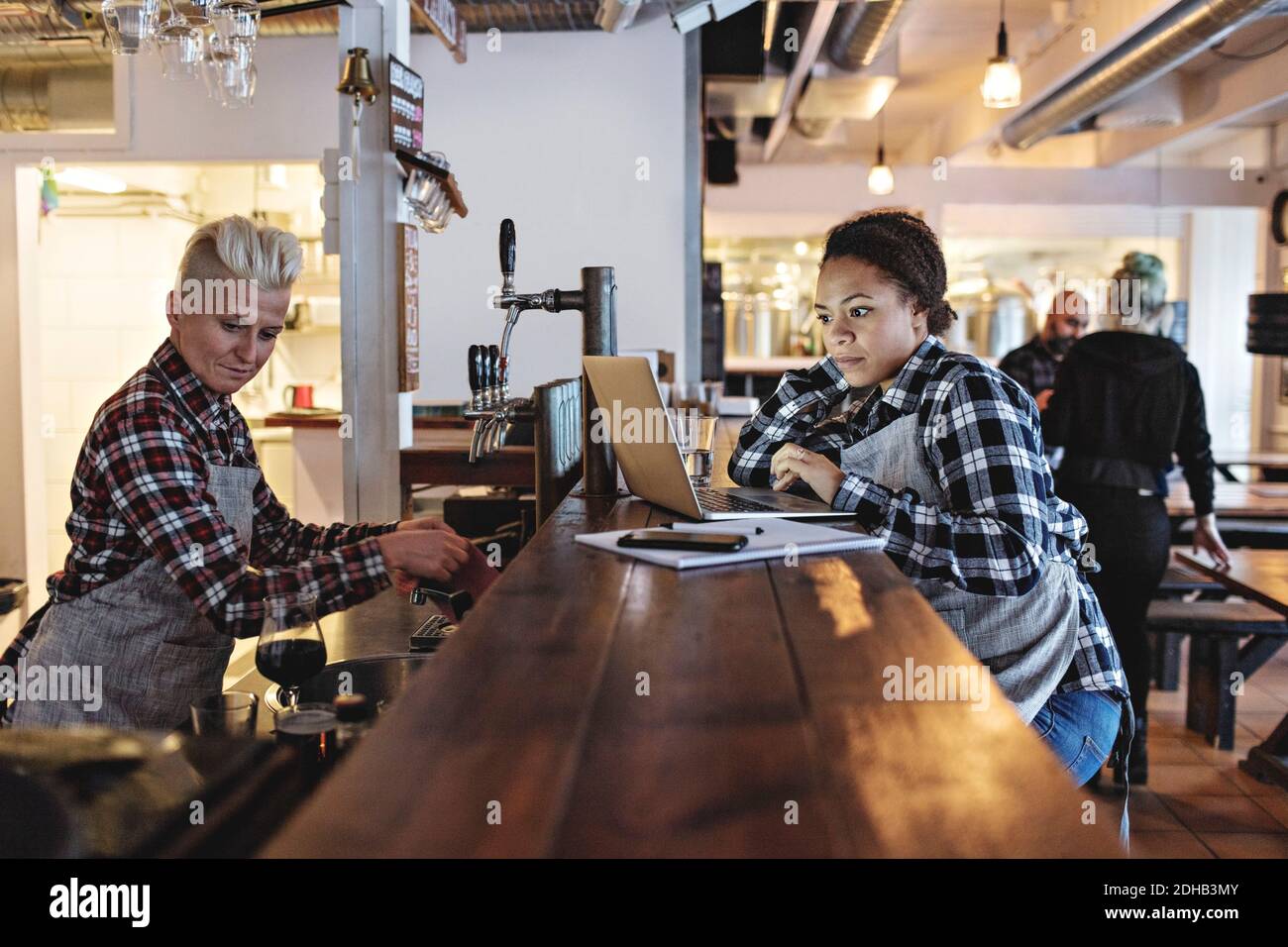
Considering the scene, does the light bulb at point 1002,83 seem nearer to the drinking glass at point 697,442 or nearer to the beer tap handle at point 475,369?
the drinking glass at point 697,442

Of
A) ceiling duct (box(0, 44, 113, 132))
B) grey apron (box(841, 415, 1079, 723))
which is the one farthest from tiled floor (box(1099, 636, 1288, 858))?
ceiling duct (box(0, 44, 113, 132))

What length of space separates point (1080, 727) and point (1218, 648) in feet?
9.30

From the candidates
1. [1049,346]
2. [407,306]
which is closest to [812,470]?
[407,306]

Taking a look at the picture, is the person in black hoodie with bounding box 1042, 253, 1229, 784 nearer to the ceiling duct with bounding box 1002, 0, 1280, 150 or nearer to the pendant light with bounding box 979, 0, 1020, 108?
the ceiling duct with bounding box 1002, 0, 1280, 150

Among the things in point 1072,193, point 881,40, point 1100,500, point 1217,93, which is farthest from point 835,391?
point 1072,193

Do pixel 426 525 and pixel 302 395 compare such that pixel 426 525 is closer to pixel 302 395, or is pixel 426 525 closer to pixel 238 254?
pixel 238 254

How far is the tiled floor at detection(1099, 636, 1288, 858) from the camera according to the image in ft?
11.1

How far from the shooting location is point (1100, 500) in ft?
12.8

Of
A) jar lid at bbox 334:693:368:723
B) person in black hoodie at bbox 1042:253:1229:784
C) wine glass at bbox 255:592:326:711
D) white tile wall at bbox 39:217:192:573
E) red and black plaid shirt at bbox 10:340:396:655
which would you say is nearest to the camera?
jar lid at bbox 334:693:368:723

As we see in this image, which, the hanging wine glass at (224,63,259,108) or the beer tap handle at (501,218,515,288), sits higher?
the hanging wine glass at (224,63,259,108)

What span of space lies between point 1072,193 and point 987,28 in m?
3.58

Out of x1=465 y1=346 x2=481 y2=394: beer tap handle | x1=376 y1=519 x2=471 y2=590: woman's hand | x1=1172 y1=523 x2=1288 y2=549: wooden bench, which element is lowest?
x1=1172 y1=523 x2=1288 y2=549: wooden bench

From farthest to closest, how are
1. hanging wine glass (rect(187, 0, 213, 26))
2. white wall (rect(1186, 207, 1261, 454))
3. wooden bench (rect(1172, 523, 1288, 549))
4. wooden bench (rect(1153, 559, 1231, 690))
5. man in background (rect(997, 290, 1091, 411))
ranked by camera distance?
white wall (rect(1186, 207, 1261, 454))
man in background (rect(997, 290, 1091, 411))
wooden bench (rect(1172, 523, 1288, 549))
wooden bench (rect(1153, 559, 1231, 690))
hanging wine glass (rect(187, 0, 213, 26))
